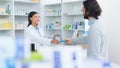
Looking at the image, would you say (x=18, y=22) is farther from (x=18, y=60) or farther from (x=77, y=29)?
(x=18, y=60)

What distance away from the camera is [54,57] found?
85cm

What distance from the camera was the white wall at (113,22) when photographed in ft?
16.9

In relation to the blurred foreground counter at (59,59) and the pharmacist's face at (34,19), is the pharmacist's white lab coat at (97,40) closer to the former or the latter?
the blurred foreground counter at (59,59)

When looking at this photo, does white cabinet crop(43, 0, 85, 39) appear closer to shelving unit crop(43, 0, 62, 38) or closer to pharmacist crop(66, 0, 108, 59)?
shelving unit crop(43, 0, 62, 38)

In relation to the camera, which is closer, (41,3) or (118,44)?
(118,44)

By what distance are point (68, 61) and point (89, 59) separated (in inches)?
5.2

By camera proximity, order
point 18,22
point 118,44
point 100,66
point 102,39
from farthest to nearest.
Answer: point 18,22 → point 118,44 → point 102,39 → point 100,66

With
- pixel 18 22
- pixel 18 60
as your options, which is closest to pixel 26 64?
pixel 18 60

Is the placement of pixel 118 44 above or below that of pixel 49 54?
below

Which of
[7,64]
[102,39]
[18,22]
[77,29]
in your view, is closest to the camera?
[7,64]

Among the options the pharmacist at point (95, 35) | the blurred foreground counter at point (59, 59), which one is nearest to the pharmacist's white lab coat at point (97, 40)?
the pharmacist at point (95, 35)

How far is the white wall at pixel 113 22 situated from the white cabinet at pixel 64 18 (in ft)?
3.10

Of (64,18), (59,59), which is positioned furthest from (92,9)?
(64,18)

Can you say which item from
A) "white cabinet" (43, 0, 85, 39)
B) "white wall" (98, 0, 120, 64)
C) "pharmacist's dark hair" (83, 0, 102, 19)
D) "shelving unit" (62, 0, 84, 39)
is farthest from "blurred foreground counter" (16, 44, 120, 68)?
"shelving unit" (62, 0, 84, 39)
